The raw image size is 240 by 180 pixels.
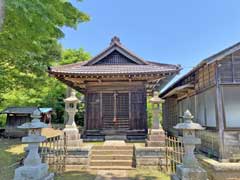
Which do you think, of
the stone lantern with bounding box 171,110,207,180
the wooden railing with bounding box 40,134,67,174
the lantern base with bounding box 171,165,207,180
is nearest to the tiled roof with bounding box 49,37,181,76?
the wooden railing with bounding box 40,134,67,174

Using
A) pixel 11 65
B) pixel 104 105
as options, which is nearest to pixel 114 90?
pixel 104 105

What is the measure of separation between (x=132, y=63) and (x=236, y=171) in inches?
308

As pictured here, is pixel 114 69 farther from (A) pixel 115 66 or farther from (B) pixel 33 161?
(B) pixel 33 161

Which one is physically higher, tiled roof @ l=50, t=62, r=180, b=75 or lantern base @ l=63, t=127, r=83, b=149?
tiled roof @ l=50, t=62, r=180, b=75

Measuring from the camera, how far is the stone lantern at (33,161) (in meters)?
4.87

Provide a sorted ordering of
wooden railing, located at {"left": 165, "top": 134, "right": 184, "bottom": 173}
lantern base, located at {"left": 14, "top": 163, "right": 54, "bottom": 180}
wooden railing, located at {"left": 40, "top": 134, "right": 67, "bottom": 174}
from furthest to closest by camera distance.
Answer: wooden railing, located at {"left": 40, "top": 134, "right": 67, "bottom": 174} → wooden railing, located at {"left": 165, "top": 134, "right": 184, "bottom": 173} → lantern base, located at {"left": 14, "top": 163, "right": 54, "bottom": 180}

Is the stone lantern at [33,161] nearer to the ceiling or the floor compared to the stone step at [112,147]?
nearer to the ceiling

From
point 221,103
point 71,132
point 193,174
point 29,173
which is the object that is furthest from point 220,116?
point 29,173

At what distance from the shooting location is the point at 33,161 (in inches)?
200

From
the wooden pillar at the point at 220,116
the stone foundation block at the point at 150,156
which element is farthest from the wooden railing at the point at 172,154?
the wooden pillar at the point at 220,116

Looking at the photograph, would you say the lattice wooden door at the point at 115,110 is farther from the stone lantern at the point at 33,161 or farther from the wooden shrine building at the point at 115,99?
the stone lantern at the point at 33,161

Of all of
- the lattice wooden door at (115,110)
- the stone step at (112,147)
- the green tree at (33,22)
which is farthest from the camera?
the lattice wooden door at (115,110)

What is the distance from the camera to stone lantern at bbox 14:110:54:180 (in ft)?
16.0

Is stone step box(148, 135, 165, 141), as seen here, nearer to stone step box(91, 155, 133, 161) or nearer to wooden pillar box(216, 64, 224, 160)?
stone step box(91, 155, 133, 161)
